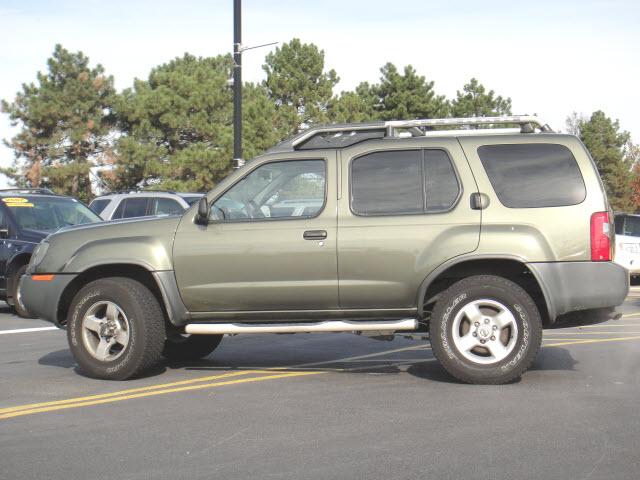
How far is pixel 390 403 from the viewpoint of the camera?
23.5 ft

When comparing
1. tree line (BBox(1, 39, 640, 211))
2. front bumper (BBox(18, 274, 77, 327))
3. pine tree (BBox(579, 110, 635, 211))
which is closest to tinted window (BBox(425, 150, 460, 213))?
front bumper (BBox(18, 274, 77, 327))

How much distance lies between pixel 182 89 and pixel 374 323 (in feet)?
150

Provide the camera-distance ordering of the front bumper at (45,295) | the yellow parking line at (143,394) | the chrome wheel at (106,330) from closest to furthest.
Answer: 1. the yellow parking line at (143,394)
2. the chrome wheel at (106,330)
3. the front bumper at (45,295)

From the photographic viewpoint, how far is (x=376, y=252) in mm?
7938

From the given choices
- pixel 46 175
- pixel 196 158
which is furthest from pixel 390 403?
pixel 46 175

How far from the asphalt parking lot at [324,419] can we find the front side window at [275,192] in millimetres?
1380

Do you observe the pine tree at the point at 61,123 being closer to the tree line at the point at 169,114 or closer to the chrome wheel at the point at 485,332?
the tree line at the point at 169,114

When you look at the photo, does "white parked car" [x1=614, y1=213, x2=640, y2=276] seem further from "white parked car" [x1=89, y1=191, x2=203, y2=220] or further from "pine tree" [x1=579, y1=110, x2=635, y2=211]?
"pine tree" [x1=579, y1=110, x2=635, y2=211]

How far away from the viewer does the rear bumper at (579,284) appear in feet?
25.3

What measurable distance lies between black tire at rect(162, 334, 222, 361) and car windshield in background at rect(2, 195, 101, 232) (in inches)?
244

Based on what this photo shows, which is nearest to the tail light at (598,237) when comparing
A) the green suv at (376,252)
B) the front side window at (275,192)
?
the green suv at (376,252)

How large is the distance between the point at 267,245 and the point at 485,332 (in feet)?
6.08

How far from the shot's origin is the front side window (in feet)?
26.9

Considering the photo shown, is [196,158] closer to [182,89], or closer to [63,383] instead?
[182,89]
